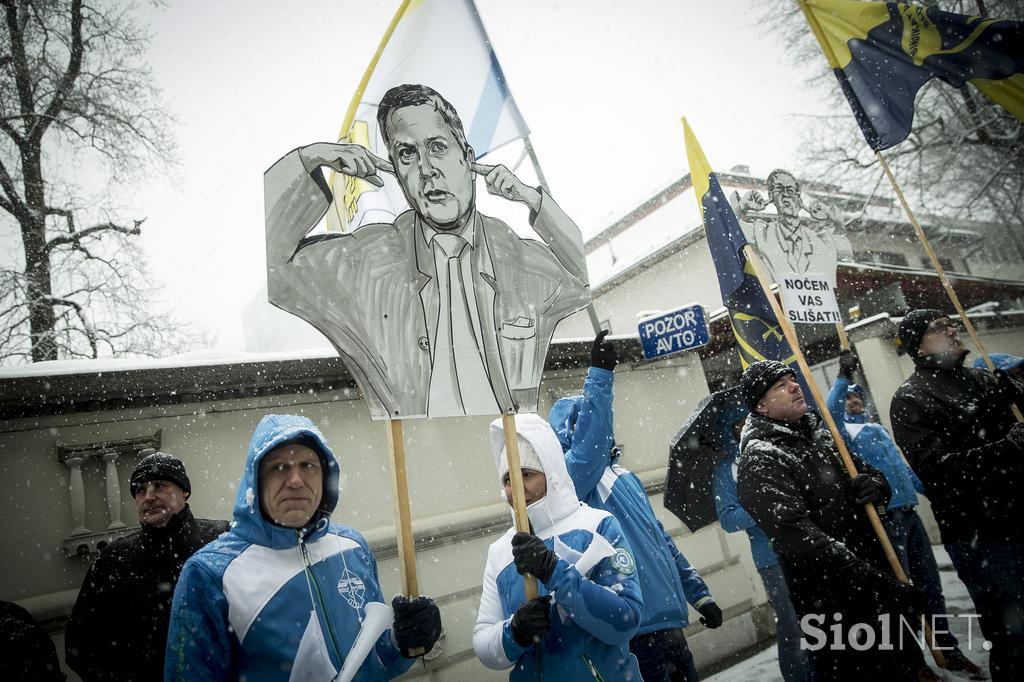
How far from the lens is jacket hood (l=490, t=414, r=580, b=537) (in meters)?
2.39

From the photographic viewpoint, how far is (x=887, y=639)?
2422 mm

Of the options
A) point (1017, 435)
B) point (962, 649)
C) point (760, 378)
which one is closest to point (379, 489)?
point (760, 378)

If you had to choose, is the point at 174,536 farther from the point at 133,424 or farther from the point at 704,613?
the point at 704,613

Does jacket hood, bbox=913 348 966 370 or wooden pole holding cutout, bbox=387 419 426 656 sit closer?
wooden pole holding cutout, bbox=387 419 426 656

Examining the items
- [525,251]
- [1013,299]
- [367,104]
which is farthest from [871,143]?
[1013,299]

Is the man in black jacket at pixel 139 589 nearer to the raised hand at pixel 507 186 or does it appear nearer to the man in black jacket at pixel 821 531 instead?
the raised hand at pixel 507 186

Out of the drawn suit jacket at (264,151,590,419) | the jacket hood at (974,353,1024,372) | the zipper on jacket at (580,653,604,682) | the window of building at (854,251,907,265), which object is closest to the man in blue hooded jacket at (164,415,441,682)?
the drawn suit jacket at (264,151,590,419)

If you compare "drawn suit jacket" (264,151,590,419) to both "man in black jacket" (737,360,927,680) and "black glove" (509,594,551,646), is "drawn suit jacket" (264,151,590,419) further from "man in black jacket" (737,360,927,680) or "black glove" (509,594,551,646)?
"man in black jacket" (737,360,927,680)

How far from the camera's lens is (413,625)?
1.81 metres

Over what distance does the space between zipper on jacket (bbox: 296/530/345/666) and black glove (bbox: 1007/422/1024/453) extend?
374 centimetres

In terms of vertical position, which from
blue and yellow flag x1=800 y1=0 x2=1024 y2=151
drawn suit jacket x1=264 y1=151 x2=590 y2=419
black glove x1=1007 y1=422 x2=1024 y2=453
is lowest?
black glove x1=1007 y1=422 x2=1024 y2=453

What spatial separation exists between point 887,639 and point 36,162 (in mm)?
12973

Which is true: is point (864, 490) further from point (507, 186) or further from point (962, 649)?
point (962, 649)

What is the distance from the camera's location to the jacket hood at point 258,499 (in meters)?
1.95
